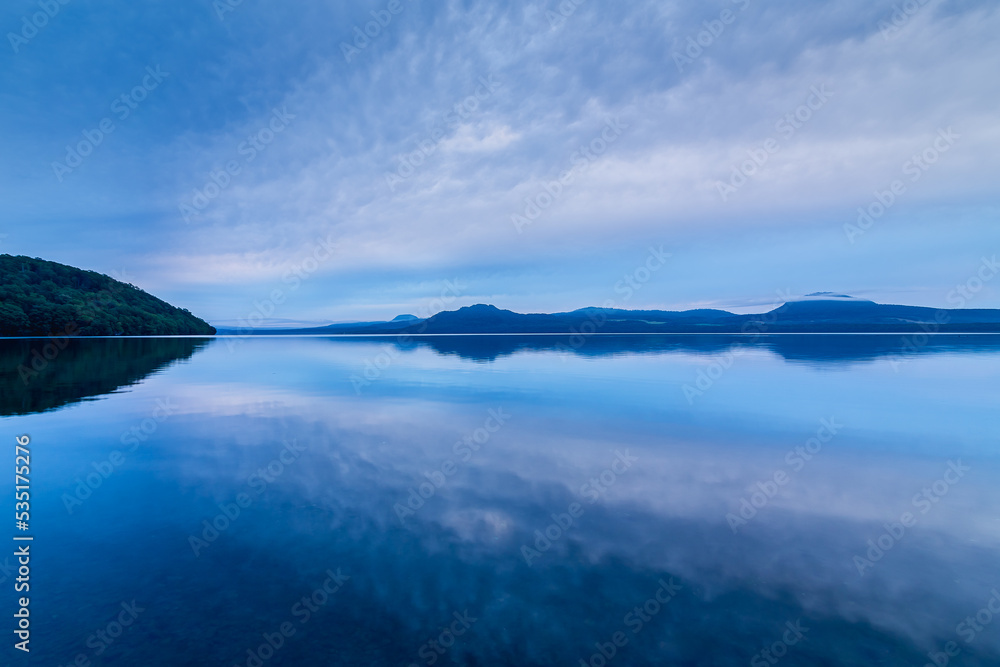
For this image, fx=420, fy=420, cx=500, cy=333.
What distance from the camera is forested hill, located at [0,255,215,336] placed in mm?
94500

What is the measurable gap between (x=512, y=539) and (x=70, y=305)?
145 m

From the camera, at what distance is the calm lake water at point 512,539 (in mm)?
4789

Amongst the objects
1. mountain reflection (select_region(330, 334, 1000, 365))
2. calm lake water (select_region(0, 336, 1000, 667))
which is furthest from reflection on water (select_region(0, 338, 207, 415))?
mountain reflection (select_region(330, 334, 1000, 365))

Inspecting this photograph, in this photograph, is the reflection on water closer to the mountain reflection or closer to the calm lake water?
the calm lake water

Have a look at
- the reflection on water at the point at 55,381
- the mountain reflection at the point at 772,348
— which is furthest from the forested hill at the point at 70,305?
the reflection on water at the point at 55,381

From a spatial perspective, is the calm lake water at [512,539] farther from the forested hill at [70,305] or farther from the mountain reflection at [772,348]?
the forested hill at [70,305]

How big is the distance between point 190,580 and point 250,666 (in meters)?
2.25

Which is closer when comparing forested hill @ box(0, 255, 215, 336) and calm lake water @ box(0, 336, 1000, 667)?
calm lake water @ box(0, 336, 1000, 667)

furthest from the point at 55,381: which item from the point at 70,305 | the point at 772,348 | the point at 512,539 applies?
the point at 70,305

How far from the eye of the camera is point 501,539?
23.2 feet

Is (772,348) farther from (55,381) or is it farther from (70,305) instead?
(70,305)

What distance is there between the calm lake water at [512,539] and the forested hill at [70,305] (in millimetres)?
116351

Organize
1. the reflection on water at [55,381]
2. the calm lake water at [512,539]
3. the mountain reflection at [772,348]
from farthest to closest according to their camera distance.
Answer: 1. the mountain reflection at [772,348]
2. the reflection on water at [55,381]
3. the calm lake water at [512,539]

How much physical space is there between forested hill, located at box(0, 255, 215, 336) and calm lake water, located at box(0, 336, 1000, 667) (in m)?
116
